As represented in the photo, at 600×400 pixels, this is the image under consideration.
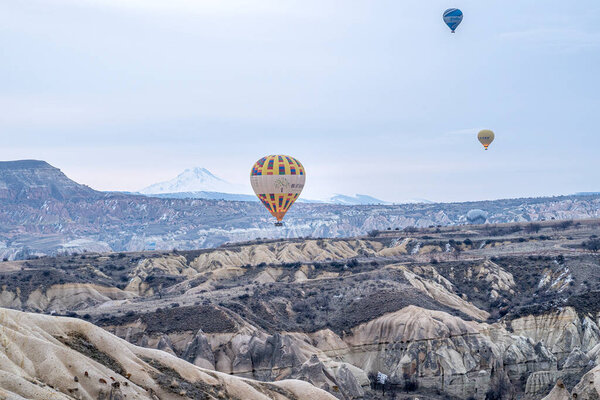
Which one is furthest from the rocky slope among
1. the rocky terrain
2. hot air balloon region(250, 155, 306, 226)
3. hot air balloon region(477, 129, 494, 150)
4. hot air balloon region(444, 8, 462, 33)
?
hot air balloon region(477, 129, 494, 150)

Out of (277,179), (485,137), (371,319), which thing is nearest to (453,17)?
(277,179)

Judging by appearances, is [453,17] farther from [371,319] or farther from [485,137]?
[371,319]

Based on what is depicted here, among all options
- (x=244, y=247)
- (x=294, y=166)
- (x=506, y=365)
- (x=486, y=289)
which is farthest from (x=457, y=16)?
(x=506, y=365)

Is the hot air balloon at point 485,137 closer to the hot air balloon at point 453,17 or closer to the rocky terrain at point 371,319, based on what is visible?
the rocky terrain at point 371,319

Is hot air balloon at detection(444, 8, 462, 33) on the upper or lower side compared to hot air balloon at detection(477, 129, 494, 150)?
upper

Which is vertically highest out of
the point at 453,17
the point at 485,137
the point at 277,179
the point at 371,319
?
the point at 453,17

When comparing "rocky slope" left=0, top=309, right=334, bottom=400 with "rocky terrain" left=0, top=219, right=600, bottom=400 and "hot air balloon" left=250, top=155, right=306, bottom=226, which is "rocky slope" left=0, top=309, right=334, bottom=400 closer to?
"rocky terrain" left=0, top=219, right=600, bottom=400

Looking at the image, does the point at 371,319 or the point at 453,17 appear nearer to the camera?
the point at 371,319
